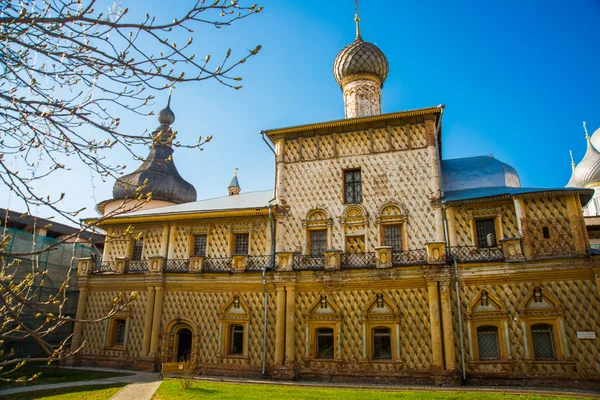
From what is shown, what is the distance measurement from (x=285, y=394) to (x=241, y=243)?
8.44 metres

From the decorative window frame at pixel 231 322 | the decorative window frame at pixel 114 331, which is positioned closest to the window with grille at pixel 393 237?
the decorative window frame at pixel 231 322

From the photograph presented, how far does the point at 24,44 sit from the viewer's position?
4.45 m

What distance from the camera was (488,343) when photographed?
1559cm

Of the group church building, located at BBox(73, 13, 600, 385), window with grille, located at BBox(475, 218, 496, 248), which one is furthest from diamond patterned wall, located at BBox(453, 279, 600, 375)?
window with grille, located at BBox(475, 218, 496, 248)

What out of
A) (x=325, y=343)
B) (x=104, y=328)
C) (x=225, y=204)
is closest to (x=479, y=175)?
(x=325, y=343)

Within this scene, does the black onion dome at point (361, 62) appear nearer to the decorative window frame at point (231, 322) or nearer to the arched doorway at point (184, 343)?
the decorative window frame at point (231, 322)

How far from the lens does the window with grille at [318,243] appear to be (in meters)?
18.8

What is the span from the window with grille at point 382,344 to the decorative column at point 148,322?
9.99m

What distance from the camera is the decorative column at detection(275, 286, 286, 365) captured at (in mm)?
17203

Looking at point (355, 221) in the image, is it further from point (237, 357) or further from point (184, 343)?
point (184, 343)

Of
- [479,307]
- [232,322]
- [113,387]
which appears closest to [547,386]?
[479,307]

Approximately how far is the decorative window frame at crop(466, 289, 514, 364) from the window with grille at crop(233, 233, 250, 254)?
32.4ft

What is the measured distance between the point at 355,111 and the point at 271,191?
6.12 metres

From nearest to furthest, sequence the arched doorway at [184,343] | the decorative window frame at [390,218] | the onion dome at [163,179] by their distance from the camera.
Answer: the decorative window frame at [390,218] → the arched doorway at [184,343] → the onion dome at [163,179]
